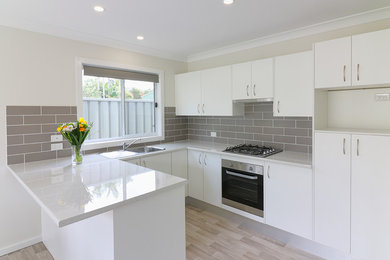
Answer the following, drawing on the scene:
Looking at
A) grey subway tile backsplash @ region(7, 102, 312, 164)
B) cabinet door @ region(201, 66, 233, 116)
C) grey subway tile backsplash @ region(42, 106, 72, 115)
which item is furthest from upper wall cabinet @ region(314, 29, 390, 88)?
grey subway tile backsplash @ region(42, 106, 72, 115)

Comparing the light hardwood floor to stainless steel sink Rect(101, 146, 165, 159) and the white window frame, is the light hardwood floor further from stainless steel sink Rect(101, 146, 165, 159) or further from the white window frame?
the white window frame

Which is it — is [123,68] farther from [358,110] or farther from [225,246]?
[358,110]

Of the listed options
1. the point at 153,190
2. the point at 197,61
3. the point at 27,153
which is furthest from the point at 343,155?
the point at 27,153

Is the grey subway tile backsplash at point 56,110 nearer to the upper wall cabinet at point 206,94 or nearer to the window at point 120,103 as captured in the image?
the window at point 120,103

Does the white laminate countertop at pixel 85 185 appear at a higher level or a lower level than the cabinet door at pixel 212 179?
higher

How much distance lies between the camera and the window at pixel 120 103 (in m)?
3.07

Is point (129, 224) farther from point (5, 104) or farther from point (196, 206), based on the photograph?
point (196, 206)

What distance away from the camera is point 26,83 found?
2.42 meters

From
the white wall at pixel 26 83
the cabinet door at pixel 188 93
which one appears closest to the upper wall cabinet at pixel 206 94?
the cabinet door at pixel 188 93

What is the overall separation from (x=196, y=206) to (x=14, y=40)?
3.06 metres

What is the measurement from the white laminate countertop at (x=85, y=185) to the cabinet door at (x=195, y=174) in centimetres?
128

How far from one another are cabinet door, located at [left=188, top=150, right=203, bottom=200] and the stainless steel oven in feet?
1.34

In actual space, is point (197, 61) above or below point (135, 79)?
above

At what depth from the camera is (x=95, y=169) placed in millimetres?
2105
